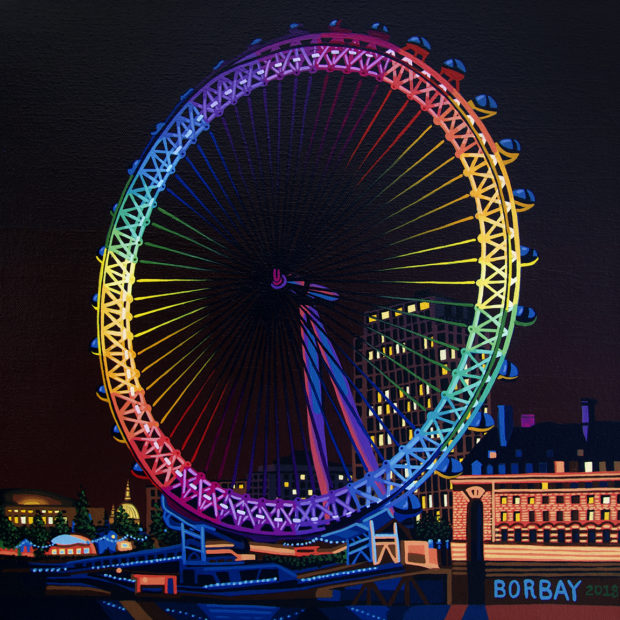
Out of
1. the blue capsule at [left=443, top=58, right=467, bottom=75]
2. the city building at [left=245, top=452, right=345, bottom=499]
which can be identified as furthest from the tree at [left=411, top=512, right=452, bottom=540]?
the blue capsule at [left=443, top=58, right=467, bottom=75]

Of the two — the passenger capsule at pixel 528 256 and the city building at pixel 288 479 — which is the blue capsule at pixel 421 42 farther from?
the city building at pixel 288 479

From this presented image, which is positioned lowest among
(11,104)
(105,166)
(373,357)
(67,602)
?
(67,602)

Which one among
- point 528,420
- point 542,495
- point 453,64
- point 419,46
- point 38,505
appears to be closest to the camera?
point 542,495

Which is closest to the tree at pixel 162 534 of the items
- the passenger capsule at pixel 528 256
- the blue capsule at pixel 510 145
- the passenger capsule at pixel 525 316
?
the passenger capsule at pixel 525 316

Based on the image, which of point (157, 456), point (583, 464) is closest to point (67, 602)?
point (157, 456)

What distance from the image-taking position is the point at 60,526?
10.1 metres

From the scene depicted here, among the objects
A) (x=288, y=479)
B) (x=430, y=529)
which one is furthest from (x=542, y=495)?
(x=288, y=479)

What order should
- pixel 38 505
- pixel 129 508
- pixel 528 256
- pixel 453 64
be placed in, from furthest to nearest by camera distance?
pixel 129 508 → pixel 38 505 → pixel 453 64 → pixel 528 256

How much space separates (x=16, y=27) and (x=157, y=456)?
16.1 ft

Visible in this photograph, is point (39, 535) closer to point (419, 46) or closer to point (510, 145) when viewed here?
point (510, 145)

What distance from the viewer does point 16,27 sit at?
10.4m

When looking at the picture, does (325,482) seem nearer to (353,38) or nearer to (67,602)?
(67,602)

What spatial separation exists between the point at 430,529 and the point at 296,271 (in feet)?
9.81

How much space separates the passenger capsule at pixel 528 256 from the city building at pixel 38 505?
5.09m
